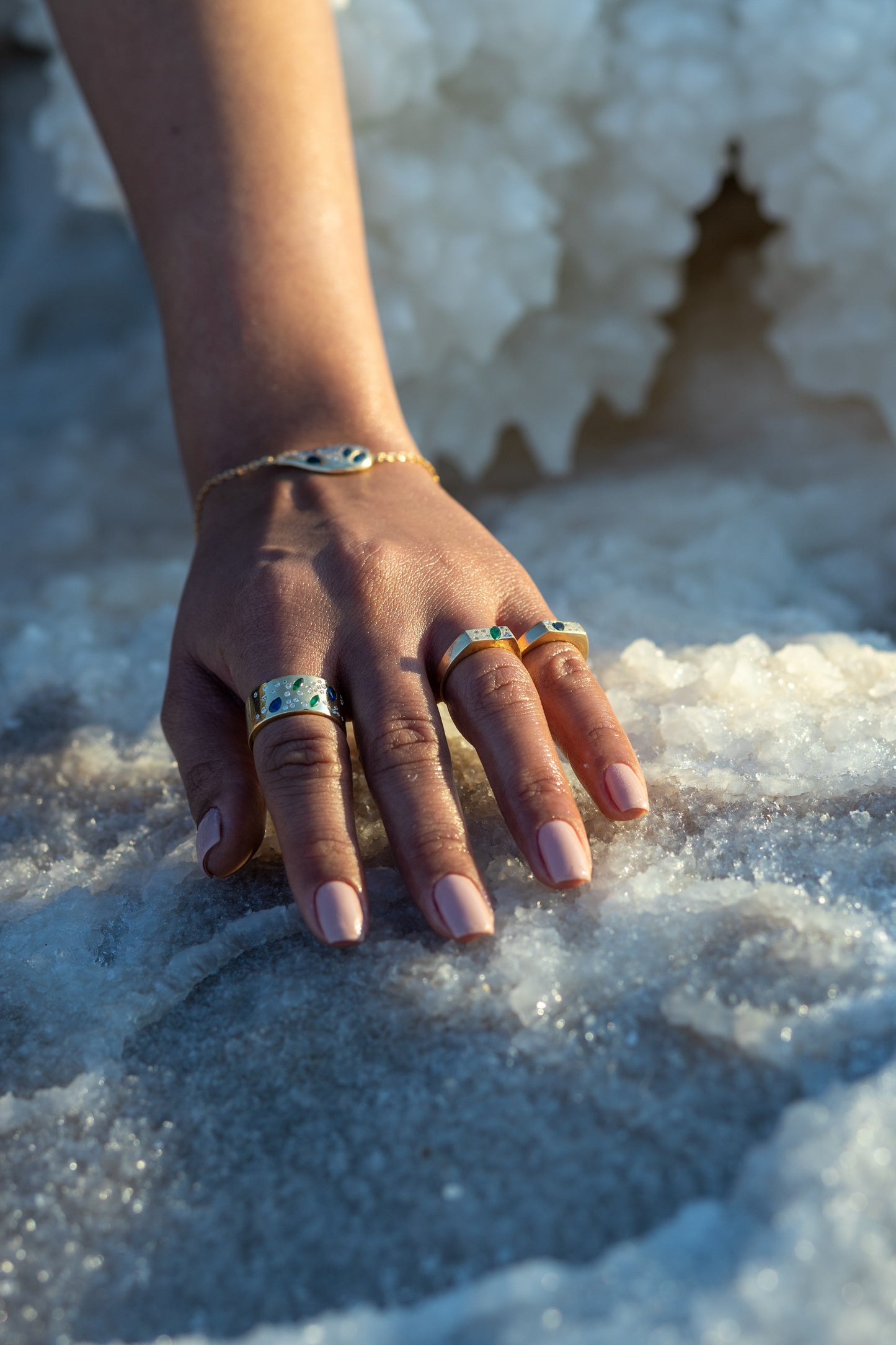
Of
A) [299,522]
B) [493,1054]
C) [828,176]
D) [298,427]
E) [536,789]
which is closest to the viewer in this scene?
[493,1054]

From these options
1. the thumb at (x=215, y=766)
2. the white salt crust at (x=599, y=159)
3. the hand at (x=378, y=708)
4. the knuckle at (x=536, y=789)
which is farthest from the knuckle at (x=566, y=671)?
the white salt crust at (x=599, y=159)

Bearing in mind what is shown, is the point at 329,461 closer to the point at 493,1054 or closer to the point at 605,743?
the point at 605,743

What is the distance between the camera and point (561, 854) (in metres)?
0.93

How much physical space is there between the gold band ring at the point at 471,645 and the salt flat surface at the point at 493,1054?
0.14 m

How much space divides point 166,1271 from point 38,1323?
0.09 m

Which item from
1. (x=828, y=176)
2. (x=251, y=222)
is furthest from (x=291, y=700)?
(x=828, y=176)

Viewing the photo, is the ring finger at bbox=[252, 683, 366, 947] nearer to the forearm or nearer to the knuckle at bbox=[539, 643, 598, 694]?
the knuckle at bbox=[539, 643, 598, 694]

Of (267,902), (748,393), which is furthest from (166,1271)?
(748,393)

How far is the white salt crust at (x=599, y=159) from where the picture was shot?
67.2 inches

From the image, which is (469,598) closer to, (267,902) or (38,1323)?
(267,902)

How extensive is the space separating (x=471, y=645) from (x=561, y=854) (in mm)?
229

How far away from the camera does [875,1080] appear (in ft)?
2.52

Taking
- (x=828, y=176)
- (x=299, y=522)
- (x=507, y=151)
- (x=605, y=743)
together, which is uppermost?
(x=507, y=151)

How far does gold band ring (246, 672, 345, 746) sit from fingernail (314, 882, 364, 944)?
0.18 m
